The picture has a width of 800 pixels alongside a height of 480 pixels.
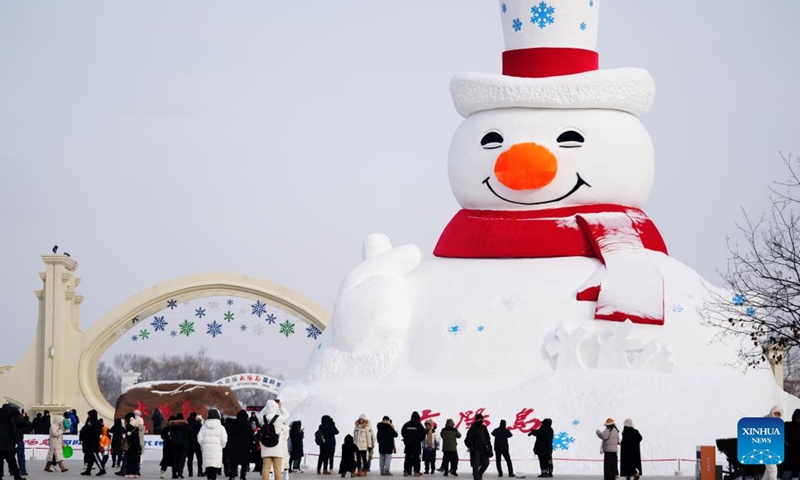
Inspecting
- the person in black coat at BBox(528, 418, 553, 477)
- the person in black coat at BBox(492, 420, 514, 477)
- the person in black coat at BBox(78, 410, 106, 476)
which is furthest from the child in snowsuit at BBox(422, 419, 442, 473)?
the person in black coat at BBox(78, 410, 106, 476)

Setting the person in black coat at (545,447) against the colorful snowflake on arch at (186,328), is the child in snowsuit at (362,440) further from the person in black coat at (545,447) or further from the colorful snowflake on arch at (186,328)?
the colorful snowflake on arch at (186,328)

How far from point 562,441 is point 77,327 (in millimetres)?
16612

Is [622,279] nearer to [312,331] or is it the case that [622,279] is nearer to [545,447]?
[545,447]

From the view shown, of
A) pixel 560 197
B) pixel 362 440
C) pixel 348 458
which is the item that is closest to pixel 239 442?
pixel 348 458

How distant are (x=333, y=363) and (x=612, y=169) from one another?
6.02m

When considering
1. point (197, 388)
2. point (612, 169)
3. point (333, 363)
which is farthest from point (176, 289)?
point (612, 169)

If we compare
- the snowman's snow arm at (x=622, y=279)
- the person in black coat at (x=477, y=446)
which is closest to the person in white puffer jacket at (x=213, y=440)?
the person in black coat at (x=477, y=446)

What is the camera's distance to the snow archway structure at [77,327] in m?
36.7

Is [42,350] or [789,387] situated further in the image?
[789,387]

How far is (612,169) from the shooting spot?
27.0m

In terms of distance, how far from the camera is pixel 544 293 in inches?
1041

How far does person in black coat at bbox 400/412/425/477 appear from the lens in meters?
23.7

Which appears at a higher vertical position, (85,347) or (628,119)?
(628,119)

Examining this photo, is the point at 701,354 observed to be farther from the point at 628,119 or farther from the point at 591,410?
the point at 628,119
